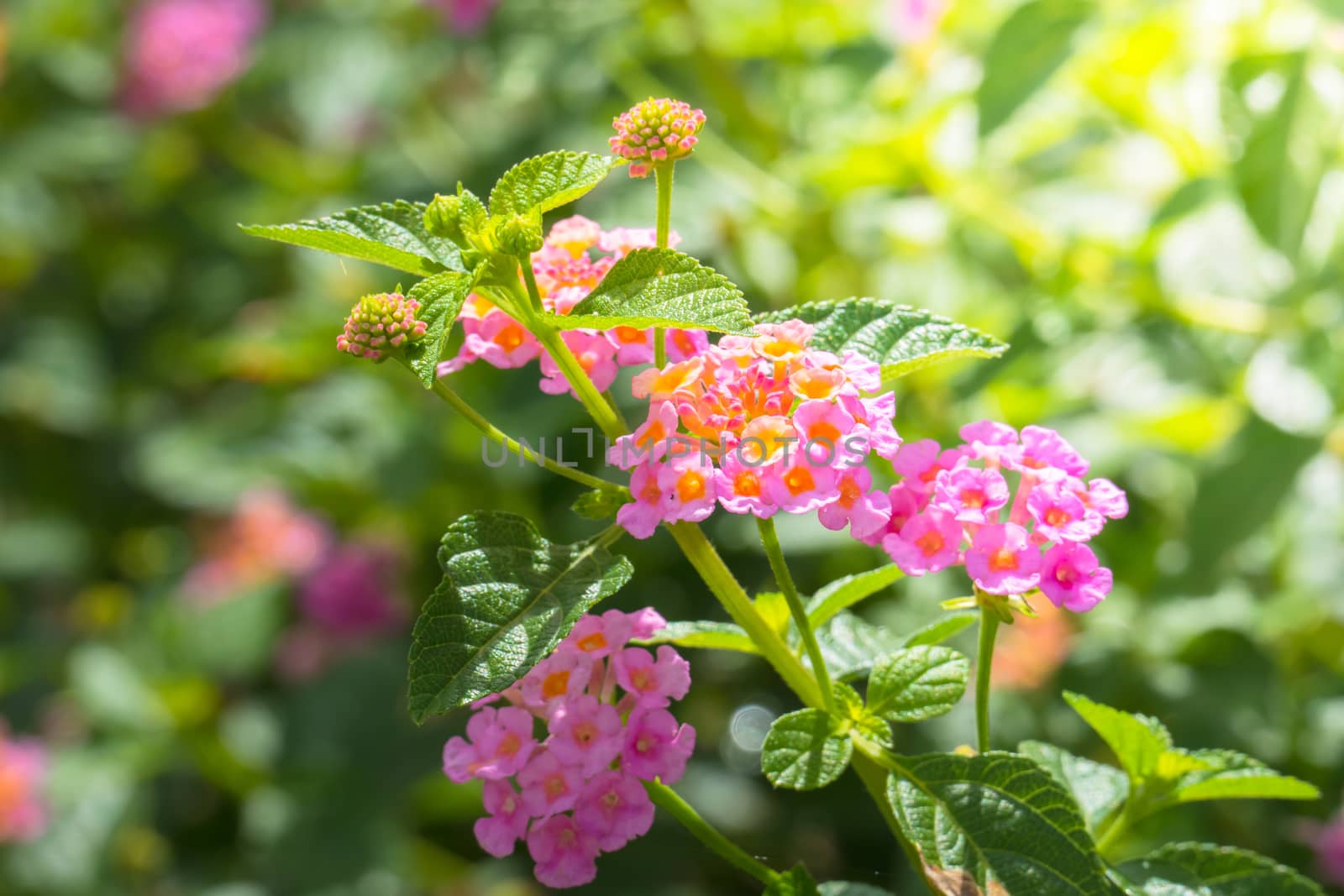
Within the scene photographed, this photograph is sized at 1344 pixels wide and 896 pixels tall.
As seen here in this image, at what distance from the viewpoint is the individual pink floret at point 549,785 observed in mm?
598

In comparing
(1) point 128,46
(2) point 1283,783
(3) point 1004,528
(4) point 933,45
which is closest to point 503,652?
(3) point 1004,528

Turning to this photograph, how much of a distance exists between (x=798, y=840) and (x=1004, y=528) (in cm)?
96

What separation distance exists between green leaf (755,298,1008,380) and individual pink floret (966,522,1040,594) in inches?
3.4

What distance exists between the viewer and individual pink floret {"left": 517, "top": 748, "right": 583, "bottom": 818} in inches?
23.5

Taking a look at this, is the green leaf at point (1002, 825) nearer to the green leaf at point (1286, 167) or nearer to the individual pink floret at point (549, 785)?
the individual pink floret at point (549, 785)

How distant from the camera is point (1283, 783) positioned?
2.11ft

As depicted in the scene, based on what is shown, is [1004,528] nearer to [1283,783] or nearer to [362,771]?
[1283,783]

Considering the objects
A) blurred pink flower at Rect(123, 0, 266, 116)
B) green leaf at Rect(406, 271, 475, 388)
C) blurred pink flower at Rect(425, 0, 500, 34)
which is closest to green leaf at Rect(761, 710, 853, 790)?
green leaf at Rect(406, 271, 475, 388)

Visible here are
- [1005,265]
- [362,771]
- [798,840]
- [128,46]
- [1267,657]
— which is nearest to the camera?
[1267,657]

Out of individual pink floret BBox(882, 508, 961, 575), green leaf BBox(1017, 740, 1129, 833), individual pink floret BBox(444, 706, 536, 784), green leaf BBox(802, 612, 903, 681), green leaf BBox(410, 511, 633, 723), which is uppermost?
individual pink floret BBox(882, 508, 961, 575)

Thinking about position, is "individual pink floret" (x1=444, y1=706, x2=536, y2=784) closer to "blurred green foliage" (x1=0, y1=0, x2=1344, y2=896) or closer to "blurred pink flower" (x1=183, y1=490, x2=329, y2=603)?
"blurred green foliage" (x1=0, y1=0, x2=1344, y2=896)

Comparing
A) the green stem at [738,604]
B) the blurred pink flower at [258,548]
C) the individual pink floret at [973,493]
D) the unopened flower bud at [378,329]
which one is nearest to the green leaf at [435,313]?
the unopened flower bud at [378,329]

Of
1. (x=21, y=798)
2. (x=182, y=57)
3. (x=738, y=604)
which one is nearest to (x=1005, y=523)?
(x=738, y=604)

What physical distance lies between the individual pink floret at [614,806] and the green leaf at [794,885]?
66 mm
